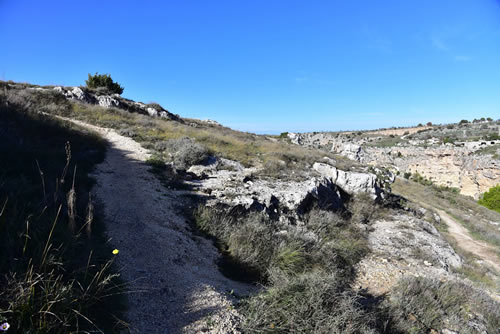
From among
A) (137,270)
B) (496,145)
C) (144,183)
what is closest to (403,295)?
(137,270)

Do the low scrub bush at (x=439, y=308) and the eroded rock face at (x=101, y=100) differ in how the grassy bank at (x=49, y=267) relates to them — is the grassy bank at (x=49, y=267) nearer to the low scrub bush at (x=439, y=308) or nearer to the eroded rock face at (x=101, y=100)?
the low scrub bush at (x=439, y=308)

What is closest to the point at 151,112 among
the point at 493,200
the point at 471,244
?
the point at 471,244

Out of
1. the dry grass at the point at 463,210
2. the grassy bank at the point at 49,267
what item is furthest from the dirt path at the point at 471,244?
the grassy bank at the point at 49,267

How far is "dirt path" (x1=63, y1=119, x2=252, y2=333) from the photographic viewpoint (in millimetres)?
2715

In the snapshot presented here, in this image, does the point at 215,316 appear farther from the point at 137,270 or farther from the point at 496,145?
the point at 496,145

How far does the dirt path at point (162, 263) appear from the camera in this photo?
8.91ft

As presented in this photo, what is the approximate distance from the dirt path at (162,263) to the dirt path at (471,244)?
12760mm

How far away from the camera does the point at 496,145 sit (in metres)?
29.6

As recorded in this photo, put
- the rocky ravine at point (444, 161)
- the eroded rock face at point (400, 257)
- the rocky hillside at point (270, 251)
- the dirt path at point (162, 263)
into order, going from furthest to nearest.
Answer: the rocky ravine at point (444, 161)
the eroded rock face at point (400, 257)
the rocky hillside at point (270, 251)
the dirt path at point (162, 263)

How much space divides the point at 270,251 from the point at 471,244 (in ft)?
44.8

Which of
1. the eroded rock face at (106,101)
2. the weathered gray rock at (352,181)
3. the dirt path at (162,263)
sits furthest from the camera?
the eroded rock face at (106,101)

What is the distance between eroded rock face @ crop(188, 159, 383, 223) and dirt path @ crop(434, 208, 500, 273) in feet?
16.4

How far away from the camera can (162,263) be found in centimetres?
380

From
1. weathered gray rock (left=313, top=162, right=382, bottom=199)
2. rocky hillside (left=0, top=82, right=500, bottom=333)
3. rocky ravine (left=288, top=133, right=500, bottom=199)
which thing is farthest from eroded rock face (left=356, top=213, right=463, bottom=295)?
rocky ravine (left=288, top=133, right=500, bottom=199)
